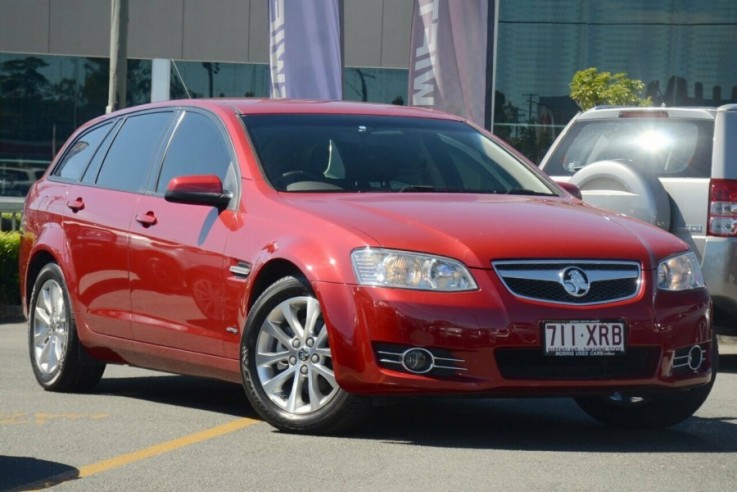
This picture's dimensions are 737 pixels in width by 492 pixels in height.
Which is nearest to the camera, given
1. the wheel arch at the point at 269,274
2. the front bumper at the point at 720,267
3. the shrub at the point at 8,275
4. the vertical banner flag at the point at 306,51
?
the wheel arch at the point at 269,274

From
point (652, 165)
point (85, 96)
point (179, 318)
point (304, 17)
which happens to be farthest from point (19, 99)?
point (179, 318)

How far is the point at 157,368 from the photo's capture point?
316 inches

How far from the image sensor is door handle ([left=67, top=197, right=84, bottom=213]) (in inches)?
343

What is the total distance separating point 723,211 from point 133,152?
4.00 meters

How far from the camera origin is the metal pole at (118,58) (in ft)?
61.4

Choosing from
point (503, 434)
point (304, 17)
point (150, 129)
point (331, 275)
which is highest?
point (304, 17)

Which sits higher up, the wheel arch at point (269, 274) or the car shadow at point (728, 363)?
the wheel arch at point (269, 274)

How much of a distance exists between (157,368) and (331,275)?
1849mm

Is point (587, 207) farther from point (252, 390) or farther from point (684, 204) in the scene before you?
point (684, 204)

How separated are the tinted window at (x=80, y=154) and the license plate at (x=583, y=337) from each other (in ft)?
12.2

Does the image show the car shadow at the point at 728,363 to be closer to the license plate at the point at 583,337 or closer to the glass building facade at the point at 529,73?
the license plate at the point at 583,337

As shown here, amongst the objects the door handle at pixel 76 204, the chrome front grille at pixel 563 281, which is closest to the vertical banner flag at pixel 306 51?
the door handle at pixel 76 204

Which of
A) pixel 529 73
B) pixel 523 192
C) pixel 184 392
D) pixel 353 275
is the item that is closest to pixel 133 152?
pixel 184 392

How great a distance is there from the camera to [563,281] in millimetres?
6465
